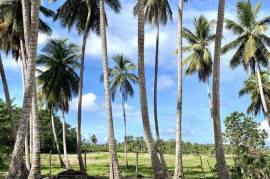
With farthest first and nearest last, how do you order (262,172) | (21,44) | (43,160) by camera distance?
1. (43,160)
2. (21,44)
3. (262,172)

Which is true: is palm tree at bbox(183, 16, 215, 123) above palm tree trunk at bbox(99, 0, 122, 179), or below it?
above

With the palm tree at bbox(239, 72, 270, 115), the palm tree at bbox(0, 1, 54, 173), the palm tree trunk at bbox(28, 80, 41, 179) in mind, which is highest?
the palm tree at bbox(0, 1, 54, 173)

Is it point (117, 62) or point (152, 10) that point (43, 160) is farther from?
point (152, 10)

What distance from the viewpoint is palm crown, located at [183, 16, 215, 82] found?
4078 cm

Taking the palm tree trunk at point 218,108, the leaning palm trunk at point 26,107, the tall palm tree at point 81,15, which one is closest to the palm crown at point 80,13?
the tall palm tree at point 81,15

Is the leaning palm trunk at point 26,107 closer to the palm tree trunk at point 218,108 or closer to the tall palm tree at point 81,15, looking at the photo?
the palm tree trunk at point 218,108

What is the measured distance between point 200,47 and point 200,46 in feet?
0.32

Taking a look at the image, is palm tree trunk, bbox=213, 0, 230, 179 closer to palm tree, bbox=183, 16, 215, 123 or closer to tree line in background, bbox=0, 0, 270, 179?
tree line in background, bbox=0, 0, 270, 179

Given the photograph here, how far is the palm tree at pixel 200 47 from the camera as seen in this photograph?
40.8 m

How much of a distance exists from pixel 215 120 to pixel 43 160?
38555mm

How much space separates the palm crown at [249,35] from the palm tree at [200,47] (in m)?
2.96

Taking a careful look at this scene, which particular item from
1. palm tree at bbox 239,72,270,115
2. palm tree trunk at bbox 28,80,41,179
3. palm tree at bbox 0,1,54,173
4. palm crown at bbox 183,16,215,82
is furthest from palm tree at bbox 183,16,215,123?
palm tree trunk at bbox 28,80,41,179

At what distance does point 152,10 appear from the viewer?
31.9 metres

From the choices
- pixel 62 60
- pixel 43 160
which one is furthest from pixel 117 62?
pixel 43 160
